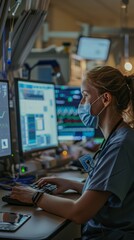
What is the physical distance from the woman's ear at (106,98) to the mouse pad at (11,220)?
20.1 inches

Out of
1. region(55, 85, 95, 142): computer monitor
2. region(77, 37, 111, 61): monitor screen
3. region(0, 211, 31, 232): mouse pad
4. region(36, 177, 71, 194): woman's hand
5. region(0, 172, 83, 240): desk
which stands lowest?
region(0, 172, 83, 240): desk

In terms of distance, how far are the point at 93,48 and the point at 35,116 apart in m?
1.76

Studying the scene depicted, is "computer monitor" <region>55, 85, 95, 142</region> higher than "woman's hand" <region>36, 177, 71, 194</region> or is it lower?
higher

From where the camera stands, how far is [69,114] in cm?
288

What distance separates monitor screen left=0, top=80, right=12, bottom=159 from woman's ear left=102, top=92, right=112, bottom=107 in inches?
22.7

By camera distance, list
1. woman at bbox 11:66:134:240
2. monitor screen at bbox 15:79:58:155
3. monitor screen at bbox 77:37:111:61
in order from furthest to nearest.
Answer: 1. monitor screen at bbox 77:37:111:61
2. monitor screen at bbox 15:79:58:155
3. woman at bbox 11:66:134:240

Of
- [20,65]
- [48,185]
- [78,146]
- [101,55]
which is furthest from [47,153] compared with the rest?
[101,55]

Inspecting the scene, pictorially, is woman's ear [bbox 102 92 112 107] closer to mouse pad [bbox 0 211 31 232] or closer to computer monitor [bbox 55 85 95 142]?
mouse pad [bbox 0 211 31 232]

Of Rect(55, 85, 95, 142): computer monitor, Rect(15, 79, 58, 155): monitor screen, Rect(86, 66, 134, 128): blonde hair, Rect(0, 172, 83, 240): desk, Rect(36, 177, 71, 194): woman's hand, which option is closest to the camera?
Rect(0, 172, 83, 240): desk

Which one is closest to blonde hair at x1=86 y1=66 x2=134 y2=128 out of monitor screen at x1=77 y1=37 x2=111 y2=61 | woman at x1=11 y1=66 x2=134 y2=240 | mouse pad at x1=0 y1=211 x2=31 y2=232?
woman at x1=11 y1=66 x2=134 y2=240

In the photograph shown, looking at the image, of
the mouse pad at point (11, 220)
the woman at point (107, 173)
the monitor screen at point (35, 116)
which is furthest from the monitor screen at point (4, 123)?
the mouse pad at point (11, 220)

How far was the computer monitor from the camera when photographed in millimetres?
2871

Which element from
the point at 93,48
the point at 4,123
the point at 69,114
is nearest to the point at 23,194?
the point at 4,123

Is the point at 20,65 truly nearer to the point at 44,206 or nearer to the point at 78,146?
the point at 78,146
